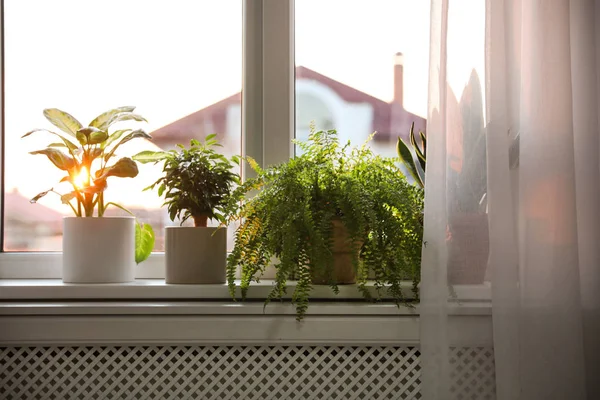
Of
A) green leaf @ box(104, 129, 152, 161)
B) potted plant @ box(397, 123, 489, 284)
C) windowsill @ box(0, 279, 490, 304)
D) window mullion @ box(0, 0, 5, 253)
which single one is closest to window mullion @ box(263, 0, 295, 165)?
green leaf @ box(104, 129, 152, 161)

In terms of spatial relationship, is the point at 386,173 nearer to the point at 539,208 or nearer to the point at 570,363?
the point at 539,208

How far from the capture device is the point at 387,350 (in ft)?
4.45

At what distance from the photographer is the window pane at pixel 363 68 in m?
1.71

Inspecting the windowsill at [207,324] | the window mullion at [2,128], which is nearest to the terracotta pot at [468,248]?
the windowsill at [207,324]

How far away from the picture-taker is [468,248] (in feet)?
4.07

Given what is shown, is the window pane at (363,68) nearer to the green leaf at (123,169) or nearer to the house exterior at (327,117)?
the house exterior at (327,117)

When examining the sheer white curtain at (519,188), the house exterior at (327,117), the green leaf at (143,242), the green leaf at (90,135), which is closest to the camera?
the sheer white curtain at (519,188)

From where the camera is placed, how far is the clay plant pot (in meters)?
1.40

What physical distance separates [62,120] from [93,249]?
324 mm

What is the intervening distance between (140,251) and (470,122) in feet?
2.90

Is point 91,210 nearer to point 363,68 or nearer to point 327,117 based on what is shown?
point 327,117

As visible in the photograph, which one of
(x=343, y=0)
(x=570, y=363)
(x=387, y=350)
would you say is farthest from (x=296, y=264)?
(x=343, y=0)

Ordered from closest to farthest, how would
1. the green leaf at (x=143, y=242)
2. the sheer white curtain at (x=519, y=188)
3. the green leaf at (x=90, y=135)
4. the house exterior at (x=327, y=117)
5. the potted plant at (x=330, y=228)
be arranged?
the sheer white curtain at (x=519, y=188), the potted plant at (x=330, y=228), the green leaf at (x=90, y=135), the green leaf at (x=143, y=242), the house exterior at (x=327, y=117)

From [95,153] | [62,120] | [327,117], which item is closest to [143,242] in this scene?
[95,153]
